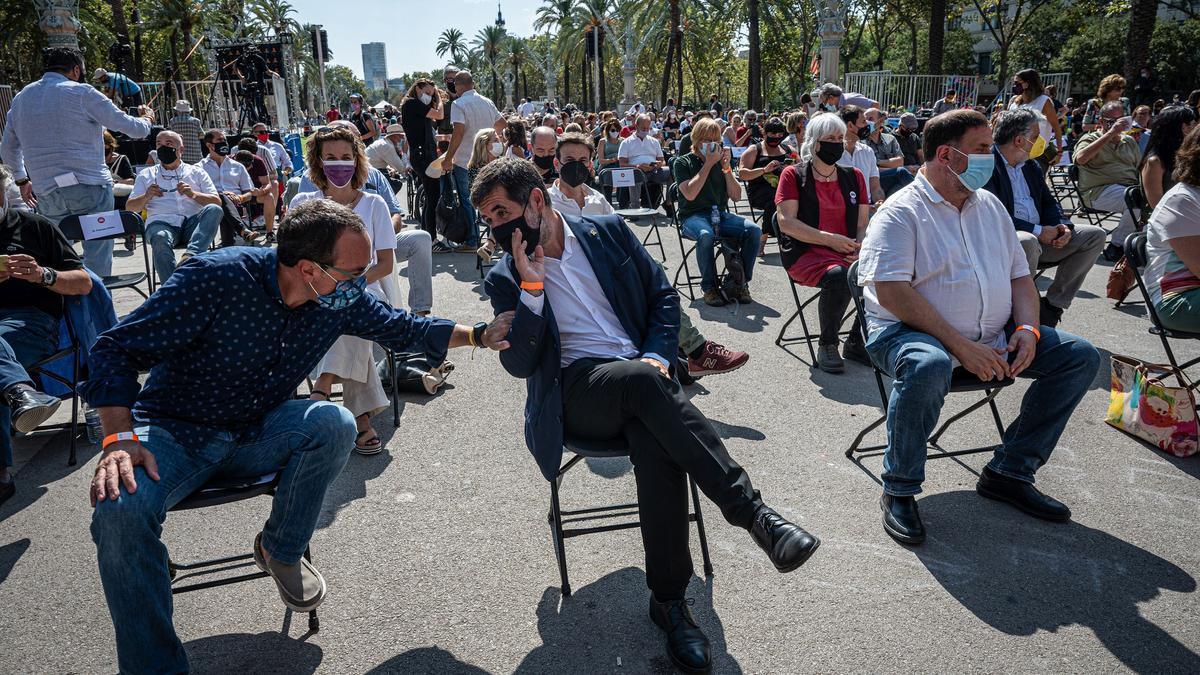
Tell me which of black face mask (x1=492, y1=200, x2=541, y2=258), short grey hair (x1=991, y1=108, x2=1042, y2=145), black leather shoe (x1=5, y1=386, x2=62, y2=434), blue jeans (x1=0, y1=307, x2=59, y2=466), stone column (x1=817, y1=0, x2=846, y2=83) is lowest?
black leather shoe (x1=5, y1=386, x2=62, y2=434)

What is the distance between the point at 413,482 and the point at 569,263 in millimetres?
1598

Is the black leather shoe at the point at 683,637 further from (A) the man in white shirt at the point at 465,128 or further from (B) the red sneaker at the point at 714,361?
(A) the man in white shirt at the point at 465,128

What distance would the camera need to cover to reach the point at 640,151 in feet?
40.5

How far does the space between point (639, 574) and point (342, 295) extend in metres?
1.63

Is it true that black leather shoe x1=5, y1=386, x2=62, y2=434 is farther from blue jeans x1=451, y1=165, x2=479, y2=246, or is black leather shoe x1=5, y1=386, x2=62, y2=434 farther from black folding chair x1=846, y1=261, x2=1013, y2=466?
blue jeans x1=451, y1=165, x2=479, y2=246

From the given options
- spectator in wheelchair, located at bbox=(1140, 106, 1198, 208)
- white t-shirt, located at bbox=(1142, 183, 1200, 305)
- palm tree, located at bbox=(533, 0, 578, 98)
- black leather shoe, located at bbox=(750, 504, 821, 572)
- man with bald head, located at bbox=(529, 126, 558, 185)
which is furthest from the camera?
palm tree, located at bbox=(533, 0, 578, 98)

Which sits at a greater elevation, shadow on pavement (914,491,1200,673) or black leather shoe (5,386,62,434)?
black leather shoe (5,386,62,434)

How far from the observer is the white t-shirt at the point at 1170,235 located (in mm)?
4160

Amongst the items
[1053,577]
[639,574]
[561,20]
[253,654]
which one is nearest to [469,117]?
[639,574]

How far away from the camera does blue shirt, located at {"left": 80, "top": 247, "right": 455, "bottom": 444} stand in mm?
2498

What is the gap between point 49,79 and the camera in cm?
666

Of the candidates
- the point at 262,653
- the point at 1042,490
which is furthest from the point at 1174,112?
the point at 262,653

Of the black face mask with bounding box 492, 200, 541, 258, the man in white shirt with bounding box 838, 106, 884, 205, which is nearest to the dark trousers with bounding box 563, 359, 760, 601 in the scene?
the black face mask with bounding box 492, 200, 541, 258

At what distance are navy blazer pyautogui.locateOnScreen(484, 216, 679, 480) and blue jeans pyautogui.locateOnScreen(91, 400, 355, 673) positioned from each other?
2.31 ft
